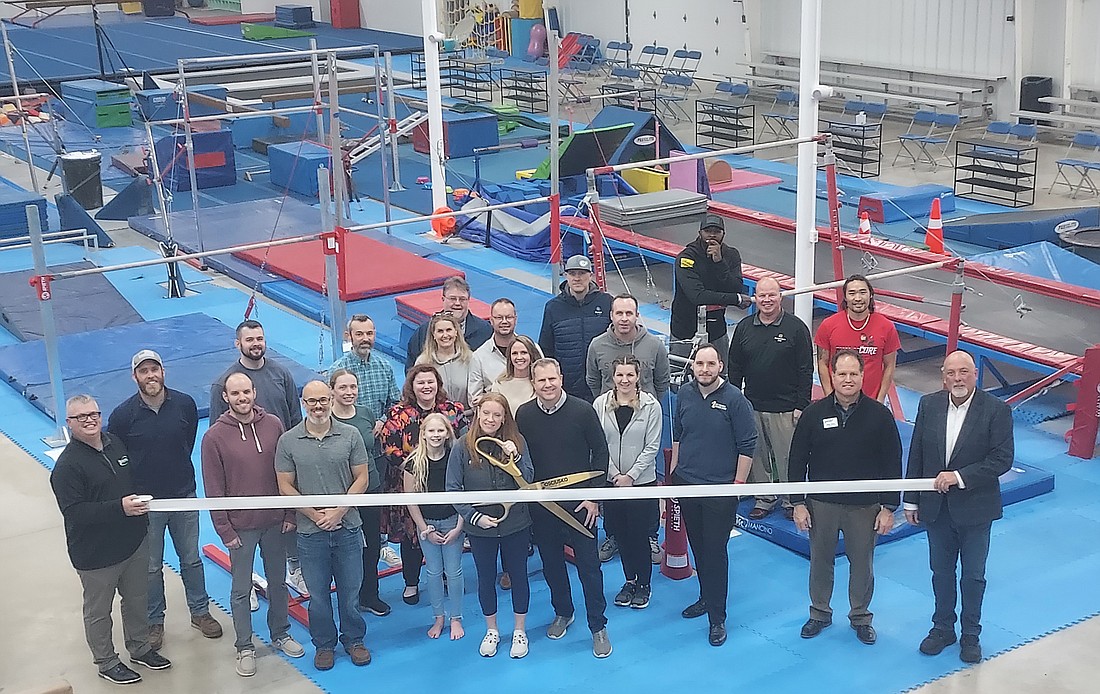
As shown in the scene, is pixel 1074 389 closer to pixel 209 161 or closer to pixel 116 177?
pixel 209 161

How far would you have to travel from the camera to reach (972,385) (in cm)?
591

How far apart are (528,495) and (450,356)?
3.92ft

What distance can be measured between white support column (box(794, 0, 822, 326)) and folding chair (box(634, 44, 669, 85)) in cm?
1433

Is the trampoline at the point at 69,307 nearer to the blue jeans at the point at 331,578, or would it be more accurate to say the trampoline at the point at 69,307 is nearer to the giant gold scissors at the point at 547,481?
the blue jeans at the point at 331,578

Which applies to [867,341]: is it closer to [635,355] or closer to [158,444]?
[635,355]

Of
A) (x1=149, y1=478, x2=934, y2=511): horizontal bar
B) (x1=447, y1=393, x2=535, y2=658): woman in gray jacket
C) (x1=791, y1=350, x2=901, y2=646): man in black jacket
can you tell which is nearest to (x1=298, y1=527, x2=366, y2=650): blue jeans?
(x1=149, y1=478, x2=934, y2=511): horizontal bar

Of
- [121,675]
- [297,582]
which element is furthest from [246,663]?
[297,582]

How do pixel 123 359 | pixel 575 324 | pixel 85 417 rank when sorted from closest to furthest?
1. pixel 85 417
2. pixel 575 324
3. pixel 123 359

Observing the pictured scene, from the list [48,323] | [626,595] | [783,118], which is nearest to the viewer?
[626,595]

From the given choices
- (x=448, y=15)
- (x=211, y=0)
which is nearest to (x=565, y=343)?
(x=448, y=15)

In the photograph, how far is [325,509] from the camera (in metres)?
6.02

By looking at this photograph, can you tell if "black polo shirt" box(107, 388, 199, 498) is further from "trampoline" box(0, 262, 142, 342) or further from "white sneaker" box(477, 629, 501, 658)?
"trampoline" box(0, 262, 142, 342)

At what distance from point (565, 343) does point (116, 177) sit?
42.9ft

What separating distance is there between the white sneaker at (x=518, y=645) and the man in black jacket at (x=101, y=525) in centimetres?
179
